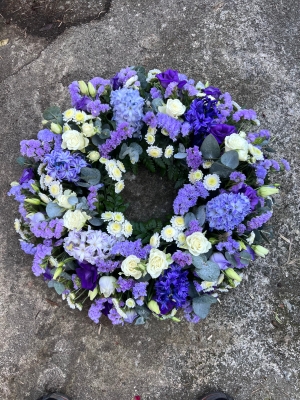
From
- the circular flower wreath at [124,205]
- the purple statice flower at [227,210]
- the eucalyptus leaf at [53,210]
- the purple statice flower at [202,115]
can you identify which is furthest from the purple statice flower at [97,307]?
the purple statice flower at [202,115]

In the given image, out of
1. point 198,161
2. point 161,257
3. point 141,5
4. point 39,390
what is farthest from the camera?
point 141,5

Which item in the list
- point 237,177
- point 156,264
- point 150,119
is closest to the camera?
point 156,264

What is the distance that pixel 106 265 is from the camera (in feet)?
7.07

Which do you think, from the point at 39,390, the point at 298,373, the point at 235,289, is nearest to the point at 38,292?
the point at 39,390

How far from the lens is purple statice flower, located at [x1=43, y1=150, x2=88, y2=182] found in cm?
218

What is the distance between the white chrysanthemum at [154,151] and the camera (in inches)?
90.4

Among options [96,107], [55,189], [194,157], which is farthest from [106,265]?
[96,107]

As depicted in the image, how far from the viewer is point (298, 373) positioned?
8.42 ft

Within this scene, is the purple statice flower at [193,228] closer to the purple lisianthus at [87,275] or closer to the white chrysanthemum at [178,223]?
the white chrysanthemum at [178,223]

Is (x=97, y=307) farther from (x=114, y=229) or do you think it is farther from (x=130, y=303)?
(x=114, y=229)

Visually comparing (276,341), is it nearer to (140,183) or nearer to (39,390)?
(140,183)

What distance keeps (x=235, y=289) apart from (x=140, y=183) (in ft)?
3.10

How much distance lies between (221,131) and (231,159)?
7.4 inches

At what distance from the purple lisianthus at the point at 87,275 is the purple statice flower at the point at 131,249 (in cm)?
16
